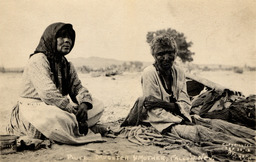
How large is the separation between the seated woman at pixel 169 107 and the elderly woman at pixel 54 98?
0.61 metres

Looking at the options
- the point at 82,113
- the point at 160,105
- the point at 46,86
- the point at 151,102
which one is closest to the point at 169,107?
the point at 160,105

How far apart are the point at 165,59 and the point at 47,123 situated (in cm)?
172

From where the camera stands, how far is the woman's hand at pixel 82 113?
4125 millimetres

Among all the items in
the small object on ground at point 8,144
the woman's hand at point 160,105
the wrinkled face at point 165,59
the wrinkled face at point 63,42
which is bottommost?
the small object on ground at point 8,144

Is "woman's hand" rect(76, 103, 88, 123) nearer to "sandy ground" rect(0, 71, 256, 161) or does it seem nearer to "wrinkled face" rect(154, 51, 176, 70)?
"sandy ground" rect(0, 71, 256, 161)

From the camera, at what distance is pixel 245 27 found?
441 cm

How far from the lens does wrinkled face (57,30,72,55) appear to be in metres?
4.20

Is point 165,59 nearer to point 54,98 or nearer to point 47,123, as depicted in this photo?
point 54,98

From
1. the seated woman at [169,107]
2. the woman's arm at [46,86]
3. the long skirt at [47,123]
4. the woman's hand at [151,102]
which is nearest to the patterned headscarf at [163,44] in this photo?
the seated woman at [169,107]

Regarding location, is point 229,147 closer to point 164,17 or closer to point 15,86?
point 164,17

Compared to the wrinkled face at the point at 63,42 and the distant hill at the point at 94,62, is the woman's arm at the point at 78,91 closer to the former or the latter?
the distant hill at the point at 94,62

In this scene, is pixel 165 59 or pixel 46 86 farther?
pixel 165 59

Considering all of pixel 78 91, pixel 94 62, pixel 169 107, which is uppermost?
pixel 94 62

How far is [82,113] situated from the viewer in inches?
163
